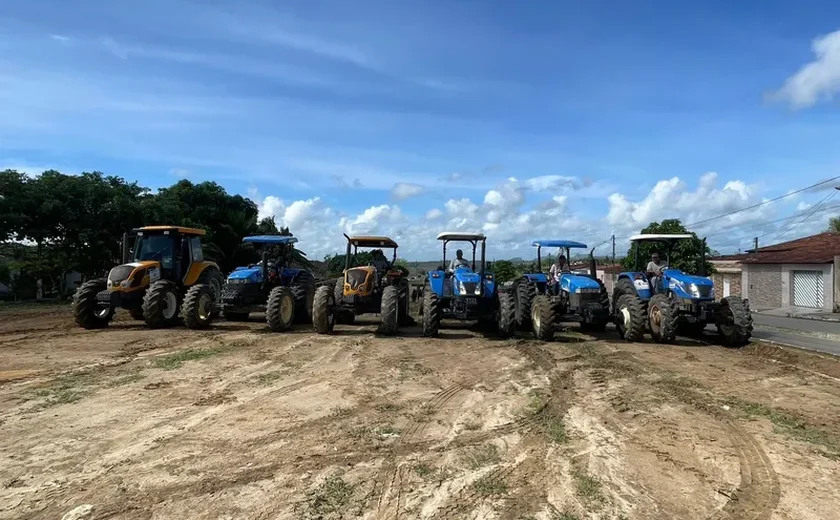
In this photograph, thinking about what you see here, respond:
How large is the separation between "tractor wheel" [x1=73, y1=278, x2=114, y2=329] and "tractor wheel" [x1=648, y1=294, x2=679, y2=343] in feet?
41.3

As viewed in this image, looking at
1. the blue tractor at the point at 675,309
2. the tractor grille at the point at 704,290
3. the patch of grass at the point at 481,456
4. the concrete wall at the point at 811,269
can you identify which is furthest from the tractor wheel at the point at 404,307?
the concrete wall at the point at 811,269

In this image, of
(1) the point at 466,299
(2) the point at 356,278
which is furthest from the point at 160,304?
(1) the point at 466,299

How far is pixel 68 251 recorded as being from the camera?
25.9 m

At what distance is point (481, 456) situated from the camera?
507 cm

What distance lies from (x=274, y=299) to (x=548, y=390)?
24.6 ft

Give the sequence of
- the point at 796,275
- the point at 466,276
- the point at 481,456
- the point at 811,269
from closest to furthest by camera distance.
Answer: the point at 481,456, the point at 466,276, the point at 811,269, the point at 796,275

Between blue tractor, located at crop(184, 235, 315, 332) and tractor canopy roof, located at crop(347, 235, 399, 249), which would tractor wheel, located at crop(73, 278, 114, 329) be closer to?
blue tractor, located at crop(184, 235, 315, 332)

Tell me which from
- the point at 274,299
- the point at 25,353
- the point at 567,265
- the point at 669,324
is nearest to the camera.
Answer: the point at 25,353

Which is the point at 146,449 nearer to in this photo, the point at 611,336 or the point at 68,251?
the point at 611,336

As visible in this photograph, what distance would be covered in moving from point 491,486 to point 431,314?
7.88m

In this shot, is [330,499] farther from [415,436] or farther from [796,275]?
[796,275]

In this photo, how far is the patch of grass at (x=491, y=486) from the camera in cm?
430

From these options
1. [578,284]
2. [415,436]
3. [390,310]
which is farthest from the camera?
[578,284]

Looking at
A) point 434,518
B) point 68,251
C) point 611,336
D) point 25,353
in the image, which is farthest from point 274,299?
point 68,251
